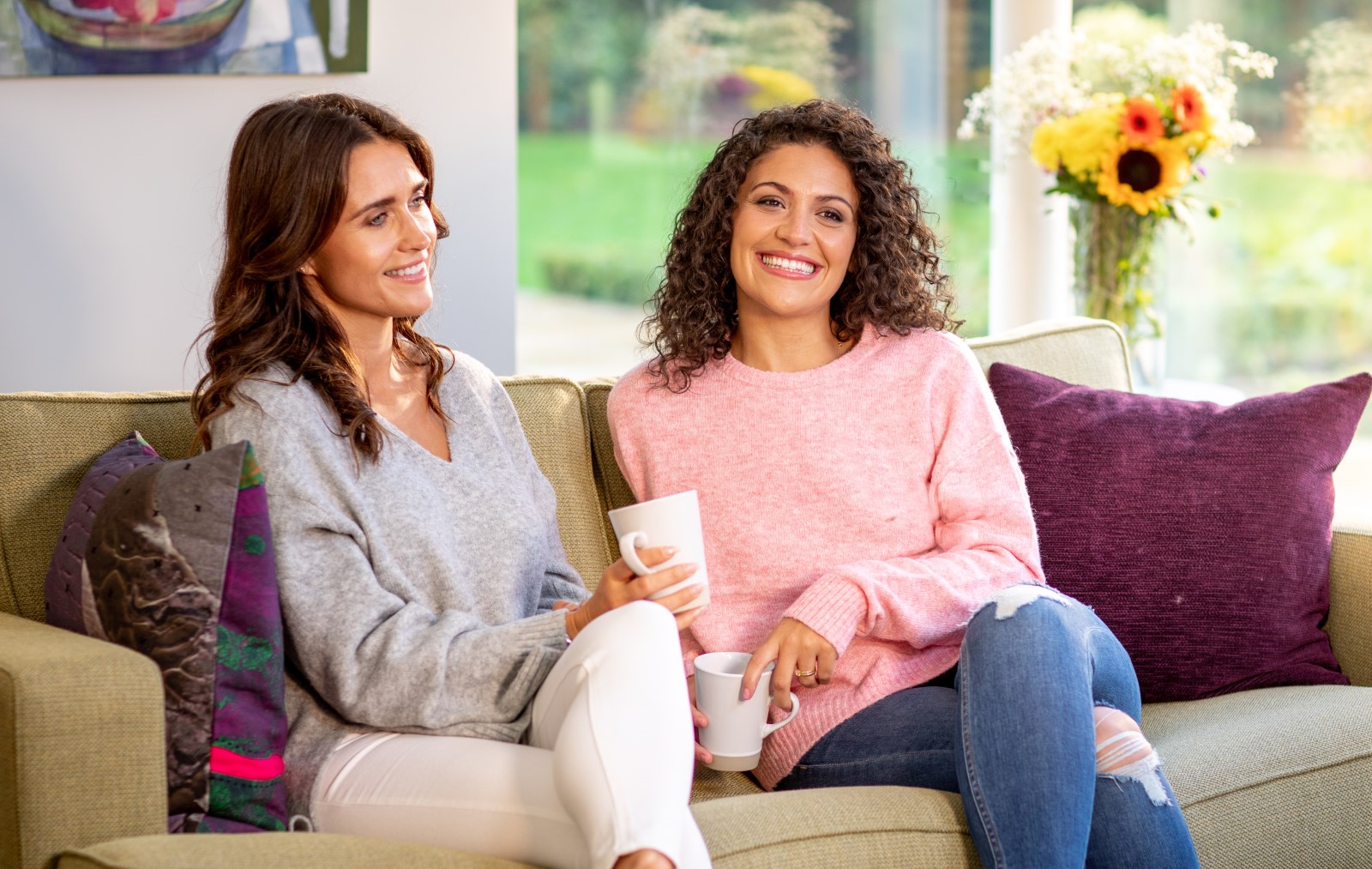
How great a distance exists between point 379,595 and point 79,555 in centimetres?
33

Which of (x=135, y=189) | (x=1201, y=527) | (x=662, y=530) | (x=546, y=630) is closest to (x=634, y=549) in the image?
(x=662, y=530)

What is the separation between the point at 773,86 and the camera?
4.13 metres

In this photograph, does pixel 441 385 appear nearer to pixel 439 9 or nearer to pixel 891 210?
pixel 891 210

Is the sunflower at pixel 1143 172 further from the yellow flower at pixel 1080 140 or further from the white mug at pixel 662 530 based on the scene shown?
the white mug at pixel 662 530

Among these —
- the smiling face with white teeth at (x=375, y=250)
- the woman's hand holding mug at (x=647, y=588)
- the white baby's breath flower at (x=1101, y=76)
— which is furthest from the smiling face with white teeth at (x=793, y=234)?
the white baby's breath flower at (x=1101, y=76)

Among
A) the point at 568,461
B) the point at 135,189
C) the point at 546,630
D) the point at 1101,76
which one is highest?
the point at 1101,76

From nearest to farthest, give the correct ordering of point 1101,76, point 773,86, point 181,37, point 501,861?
point 501,861, point 181,37, point 1101,76, point 773,86

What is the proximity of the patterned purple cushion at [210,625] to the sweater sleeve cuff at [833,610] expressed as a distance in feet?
1.98

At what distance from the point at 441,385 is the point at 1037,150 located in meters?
1.69

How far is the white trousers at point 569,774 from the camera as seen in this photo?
129 centimetres

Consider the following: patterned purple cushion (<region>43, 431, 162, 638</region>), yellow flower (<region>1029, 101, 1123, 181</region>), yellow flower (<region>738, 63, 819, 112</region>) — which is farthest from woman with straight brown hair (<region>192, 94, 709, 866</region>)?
yellow flower (<region>738, 63, 819, 112</region>)

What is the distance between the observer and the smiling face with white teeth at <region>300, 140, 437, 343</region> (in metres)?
1.71

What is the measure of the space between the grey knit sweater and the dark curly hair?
1.42ft

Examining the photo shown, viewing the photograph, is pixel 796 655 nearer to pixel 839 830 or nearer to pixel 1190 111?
pixel 839 830
